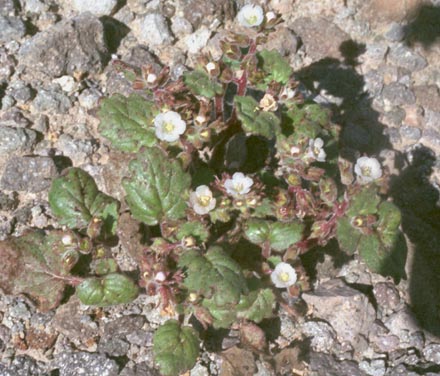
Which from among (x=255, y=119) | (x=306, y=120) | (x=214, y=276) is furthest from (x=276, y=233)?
(x=306, y=120)

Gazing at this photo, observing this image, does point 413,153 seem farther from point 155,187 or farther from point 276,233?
A: point 155,187

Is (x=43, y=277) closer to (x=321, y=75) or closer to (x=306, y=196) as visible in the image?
(x=306, y=196)

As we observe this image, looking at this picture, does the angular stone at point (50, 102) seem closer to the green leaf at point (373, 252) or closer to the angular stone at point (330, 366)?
the green leaf at point (373, 252)

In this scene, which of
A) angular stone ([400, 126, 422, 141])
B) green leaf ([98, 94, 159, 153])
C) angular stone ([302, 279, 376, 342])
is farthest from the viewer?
angular stone ([400, 126, 422, 141])

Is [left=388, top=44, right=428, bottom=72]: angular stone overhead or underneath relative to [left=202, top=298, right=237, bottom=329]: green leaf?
overhead

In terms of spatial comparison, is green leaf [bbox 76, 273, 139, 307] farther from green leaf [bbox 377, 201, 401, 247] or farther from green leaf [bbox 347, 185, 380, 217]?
green leaf [bbox 377, 201, 401, 247]

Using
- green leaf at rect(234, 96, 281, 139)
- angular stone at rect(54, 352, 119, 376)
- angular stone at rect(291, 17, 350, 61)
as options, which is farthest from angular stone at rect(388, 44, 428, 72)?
angular stone at rect(54, 352, 119, 376)

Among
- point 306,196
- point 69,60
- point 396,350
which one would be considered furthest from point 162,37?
point 396,350
